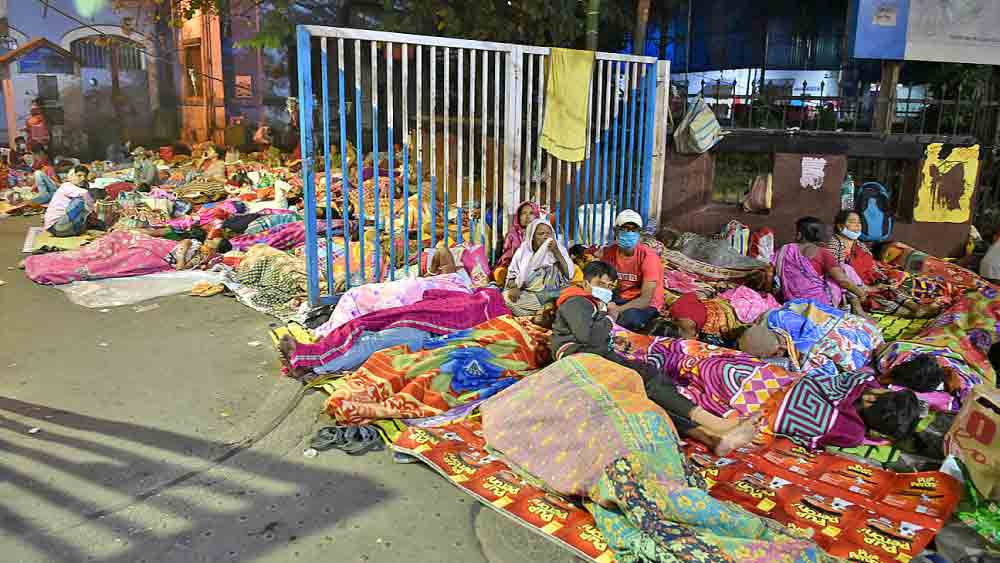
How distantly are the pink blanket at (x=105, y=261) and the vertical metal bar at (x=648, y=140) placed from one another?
5.24 meters

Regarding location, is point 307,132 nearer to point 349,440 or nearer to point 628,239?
→ point 349,440

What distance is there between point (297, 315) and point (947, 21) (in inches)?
320

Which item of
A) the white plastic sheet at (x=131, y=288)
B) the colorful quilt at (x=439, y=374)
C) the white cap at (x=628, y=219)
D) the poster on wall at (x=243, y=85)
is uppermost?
the poster on wall at (x=243, y=85)

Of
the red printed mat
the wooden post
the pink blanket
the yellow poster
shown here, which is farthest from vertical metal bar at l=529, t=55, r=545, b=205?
the yellow poster

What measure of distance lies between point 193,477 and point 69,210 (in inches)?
282

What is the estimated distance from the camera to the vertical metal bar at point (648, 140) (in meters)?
8.47

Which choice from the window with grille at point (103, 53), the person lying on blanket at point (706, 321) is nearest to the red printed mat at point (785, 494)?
the person lying on blanket at point (706, 321)

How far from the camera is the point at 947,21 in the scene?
894 centimetres

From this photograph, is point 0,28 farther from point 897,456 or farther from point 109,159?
point 897,456

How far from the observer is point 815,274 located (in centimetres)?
623

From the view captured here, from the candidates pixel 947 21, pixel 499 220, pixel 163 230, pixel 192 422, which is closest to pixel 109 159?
pixel 163 230

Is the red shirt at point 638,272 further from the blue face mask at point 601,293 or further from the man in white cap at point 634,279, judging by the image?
the blue face mask at point 601,293

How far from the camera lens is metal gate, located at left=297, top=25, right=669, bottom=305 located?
5973 millimetres

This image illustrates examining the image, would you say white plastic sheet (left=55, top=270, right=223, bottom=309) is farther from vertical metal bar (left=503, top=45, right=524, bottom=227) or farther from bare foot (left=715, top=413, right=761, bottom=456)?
bare foot (left=715, top=413, right=761, bottom=456)
